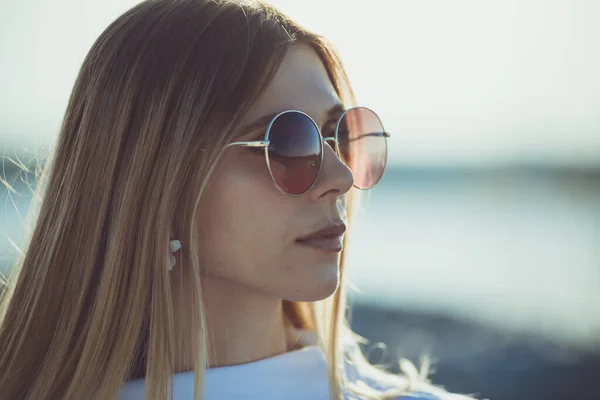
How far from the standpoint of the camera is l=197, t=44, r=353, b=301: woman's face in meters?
2.10

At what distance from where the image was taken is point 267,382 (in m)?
2.24

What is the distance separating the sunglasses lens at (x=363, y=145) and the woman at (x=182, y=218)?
59mm

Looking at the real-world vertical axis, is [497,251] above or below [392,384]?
below

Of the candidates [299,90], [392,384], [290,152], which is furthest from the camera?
[392,384]

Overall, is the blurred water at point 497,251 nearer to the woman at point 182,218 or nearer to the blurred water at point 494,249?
the blurred water at point 494,249

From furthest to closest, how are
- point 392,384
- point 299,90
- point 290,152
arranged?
point 392,384
point 299,90
point 290,152

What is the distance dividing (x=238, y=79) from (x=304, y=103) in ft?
0.73

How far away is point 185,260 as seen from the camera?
222cm

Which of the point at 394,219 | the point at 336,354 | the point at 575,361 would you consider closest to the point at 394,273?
the point at 575,361

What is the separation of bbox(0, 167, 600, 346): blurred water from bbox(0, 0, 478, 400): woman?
0.42m

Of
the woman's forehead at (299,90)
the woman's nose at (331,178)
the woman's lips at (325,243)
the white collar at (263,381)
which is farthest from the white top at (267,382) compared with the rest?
the woman's forehead at (299,90)

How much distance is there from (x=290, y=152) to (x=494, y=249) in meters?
9.99

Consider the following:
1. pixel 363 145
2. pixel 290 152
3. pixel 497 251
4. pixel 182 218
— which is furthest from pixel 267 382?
pixel 497 251

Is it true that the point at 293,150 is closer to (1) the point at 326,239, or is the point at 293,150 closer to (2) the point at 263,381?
(1) the point at 326,239
